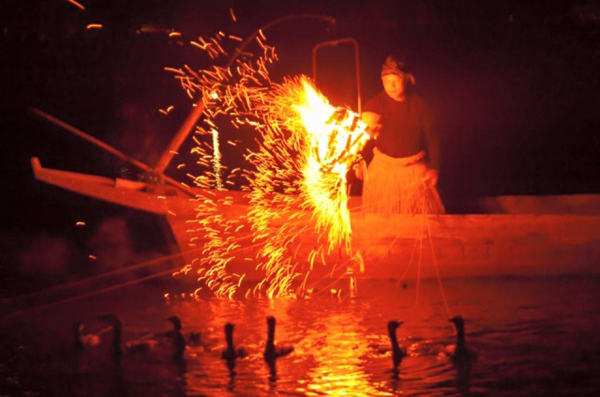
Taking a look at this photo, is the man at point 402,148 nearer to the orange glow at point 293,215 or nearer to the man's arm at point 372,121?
the man's arm at point 372,121

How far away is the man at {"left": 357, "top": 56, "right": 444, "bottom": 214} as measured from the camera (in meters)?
11.9

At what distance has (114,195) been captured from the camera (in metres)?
11.3

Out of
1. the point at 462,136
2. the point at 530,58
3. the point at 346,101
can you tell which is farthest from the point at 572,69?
the point at 346,101

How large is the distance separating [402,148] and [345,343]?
383 cm

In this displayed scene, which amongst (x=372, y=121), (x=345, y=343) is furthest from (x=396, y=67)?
(x=345, y=343)

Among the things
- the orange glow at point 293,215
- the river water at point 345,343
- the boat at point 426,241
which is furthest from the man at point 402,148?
the river water at point 345,343

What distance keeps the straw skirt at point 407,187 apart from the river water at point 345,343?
0.98 metres

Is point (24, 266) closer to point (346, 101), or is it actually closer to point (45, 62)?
point (45, 62)

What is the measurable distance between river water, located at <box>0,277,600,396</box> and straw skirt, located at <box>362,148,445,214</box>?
3.22 feet

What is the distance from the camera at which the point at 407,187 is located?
39.7 ft

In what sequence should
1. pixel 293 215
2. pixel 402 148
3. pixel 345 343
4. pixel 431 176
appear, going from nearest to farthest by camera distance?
pixel 345 343
pixel 293 215
pixel 431 176
pixel 402 148

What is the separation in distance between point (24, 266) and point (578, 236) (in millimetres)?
7216

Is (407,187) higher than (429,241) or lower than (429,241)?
higher

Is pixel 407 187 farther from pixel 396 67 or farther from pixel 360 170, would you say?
pixel 396 67
